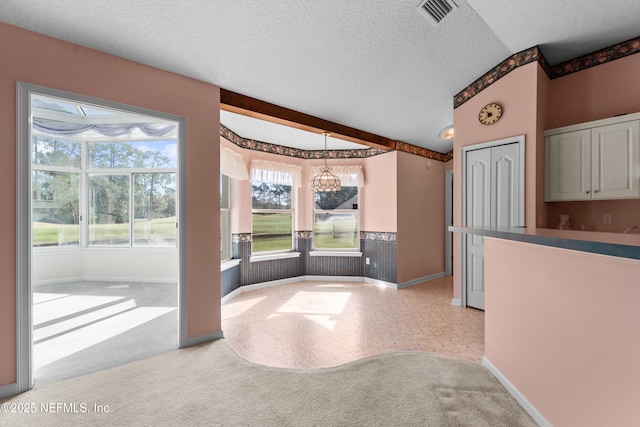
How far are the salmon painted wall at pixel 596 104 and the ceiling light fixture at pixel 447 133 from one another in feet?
4.87

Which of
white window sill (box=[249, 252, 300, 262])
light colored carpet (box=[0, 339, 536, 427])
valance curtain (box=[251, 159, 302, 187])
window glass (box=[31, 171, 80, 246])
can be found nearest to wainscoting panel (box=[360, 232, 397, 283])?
white window sill (box=[249, 252, 300, 262])

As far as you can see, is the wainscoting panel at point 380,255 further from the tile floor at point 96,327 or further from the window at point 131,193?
the window at point 131,193

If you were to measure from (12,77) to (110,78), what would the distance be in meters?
0.56

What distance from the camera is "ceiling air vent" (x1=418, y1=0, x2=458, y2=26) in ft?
6.89

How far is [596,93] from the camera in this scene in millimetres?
2791

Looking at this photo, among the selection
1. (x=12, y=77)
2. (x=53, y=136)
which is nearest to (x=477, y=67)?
(x=12, y=77)

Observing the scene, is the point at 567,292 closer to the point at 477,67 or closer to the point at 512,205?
the point at 512,205

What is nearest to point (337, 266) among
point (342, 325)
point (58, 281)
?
point (342, 325)

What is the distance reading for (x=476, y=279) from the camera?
3.50 meters

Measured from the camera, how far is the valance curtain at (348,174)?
532 cm

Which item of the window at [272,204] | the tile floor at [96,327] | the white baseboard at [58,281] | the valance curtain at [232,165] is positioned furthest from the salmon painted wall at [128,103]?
the white baseboard at [58,281]

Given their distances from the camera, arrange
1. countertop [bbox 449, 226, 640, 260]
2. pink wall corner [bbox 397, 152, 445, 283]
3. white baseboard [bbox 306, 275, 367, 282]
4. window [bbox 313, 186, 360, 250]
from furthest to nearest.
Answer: window [bbox 313, 186, 360, 250] < white baseboard [bbox 306, 275, 367, 282] < pink wall corner [bbox 397, 152, 445, 283] < countertop [bbox 449, 226, 640, 260]

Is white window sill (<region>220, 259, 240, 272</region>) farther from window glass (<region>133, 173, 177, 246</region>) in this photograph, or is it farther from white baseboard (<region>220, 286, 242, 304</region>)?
window glass (<region>133, 173, 177, 246</region>)

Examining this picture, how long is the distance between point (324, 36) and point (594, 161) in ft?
8.96
